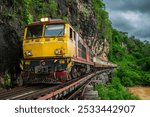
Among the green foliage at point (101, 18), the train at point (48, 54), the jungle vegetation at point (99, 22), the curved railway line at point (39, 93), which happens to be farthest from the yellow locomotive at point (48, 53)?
the green foliage at point (101, 18)

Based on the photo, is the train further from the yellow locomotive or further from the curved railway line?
the curved railway line

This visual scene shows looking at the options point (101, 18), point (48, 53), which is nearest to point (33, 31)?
point (48, 53)

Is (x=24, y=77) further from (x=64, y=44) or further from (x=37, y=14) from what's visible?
(x=37, y=14)

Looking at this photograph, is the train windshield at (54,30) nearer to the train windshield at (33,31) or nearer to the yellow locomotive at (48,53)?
the yellow locomotive at (48,53)

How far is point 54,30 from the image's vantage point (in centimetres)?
1426

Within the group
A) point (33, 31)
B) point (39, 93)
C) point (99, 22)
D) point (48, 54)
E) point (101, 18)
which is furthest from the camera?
point (101, 18)

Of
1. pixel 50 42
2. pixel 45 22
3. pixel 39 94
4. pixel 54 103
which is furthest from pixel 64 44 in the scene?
pixel 54 103

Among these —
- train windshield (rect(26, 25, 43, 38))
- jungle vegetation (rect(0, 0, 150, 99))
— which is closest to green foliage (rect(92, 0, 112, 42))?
jungle vegetation (rect(0, 0, 150, 99))

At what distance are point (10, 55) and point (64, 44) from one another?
2.87 metres

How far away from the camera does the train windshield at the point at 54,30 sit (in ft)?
46.4

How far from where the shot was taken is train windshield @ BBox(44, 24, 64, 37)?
1413 centimetres

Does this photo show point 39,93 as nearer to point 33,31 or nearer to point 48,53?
point 48,53

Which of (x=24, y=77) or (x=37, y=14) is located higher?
(x=37, y=14)

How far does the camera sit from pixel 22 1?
56.2 ft
